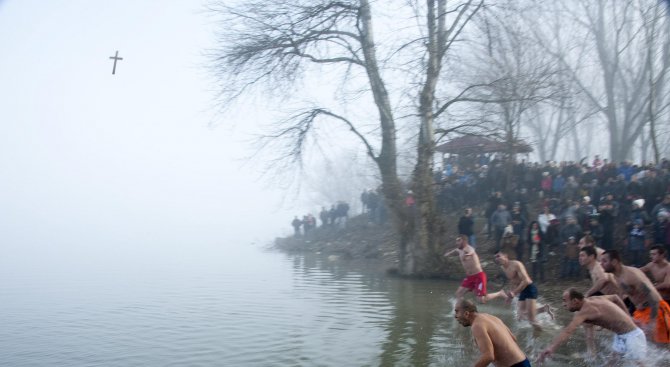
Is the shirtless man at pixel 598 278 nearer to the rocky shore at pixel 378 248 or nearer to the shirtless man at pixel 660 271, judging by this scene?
the shirtless man at pixel 660 271

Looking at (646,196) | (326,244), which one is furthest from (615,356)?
(326,244)

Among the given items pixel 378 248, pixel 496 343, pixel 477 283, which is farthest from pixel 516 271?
pixel 378 248

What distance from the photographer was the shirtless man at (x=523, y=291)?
12070 mm

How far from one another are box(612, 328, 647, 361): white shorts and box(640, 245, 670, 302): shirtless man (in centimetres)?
227

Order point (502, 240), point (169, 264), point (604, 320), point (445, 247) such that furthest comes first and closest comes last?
point (169, 264)
point (445, 247)
point (502, 240)
point (604, 320)

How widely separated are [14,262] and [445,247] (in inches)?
821

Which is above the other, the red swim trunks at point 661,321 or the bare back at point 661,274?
the bare back at point 661,274

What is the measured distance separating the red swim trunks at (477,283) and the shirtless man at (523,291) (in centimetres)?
126

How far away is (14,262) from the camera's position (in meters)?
30.5

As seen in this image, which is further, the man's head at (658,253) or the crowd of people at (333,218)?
the crowd of people at (333,218)

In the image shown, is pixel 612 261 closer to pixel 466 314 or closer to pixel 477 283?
pixel 466 314

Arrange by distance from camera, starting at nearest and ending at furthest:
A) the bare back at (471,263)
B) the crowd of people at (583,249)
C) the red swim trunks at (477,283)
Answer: the crowd of people at (583,249), the red swim trunks at (477,283), the bare back at (471,263)

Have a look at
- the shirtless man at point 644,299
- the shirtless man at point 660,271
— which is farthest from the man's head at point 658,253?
the shirtless man at point 644,299

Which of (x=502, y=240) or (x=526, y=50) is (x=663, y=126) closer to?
(x=526, y=50)
